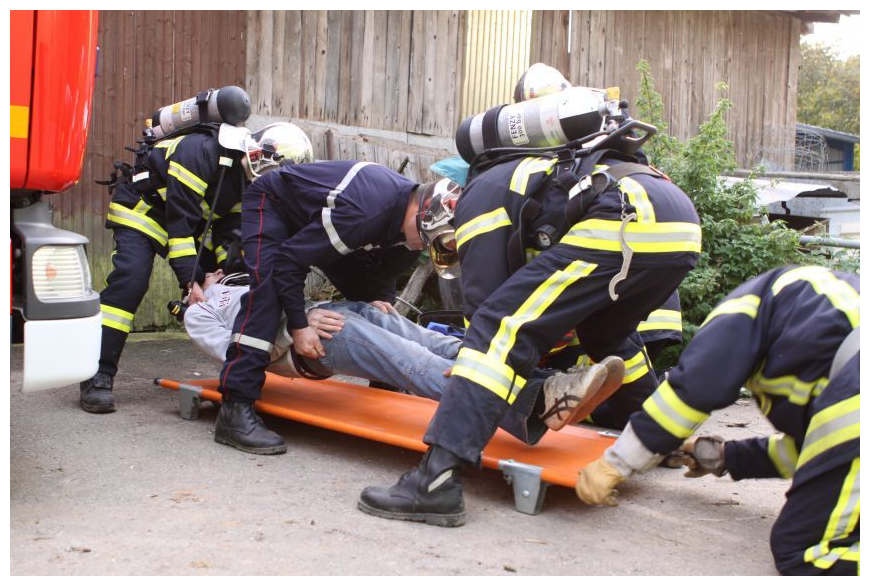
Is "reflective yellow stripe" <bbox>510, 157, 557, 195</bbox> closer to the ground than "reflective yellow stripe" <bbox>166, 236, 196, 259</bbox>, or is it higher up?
higher up

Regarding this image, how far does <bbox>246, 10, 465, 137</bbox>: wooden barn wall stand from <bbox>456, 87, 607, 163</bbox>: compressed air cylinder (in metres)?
4.63

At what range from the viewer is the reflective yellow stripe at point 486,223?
3.06 meters

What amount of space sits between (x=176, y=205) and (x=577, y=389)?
275 centimetres

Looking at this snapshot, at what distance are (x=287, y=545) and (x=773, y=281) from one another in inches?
66.3

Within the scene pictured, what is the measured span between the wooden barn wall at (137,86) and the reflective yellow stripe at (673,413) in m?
5.46

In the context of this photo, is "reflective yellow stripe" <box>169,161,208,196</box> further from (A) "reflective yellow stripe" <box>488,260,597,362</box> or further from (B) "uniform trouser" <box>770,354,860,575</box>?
(B) "uniform trouser" <box>770,354,860,575</box>

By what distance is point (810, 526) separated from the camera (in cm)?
228

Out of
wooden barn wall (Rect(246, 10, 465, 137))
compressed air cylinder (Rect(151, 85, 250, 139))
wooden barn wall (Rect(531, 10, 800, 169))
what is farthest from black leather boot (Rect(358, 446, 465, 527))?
wooden barn wall (Rect(531, 10, 800, 169))

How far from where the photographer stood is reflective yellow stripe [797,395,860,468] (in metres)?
2.12

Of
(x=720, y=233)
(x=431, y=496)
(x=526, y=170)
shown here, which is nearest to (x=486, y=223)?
(x=526, y=170)

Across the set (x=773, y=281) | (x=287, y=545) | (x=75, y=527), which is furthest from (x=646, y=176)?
(x=75, y=527)

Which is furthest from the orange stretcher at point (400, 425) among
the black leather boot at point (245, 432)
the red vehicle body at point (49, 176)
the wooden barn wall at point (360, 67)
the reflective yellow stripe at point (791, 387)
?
the wooden barn wall at point (360, 67)

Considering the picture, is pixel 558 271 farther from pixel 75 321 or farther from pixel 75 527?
pixel 75 527

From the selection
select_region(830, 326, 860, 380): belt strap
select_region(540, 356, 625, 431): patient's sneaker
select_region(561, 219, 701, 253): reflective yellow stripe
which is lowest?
select_region(540, 356, 625, 431): patient's sneaker
